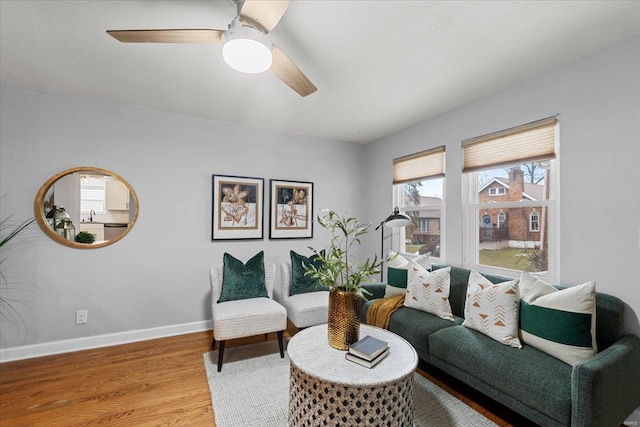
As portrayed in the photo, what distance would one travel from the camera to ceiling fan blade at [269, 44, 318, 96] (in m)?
1.58

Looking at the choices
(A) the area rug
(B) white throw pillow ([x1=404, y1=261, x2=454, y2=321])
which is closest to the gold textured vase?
(A) the area rug

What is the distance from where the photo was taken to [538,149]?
2.30 meters

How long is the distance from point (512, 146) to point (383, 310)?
1880mm

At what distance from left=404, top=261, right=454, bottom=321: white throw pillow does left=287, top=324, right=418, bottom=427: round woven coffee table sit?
37.9 inches

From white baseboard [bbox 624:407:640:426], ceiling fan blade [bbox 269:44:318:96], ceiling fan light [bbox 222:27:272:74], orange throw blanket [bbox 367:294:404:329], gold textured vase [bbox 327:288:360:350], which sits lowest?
white baseboard [bbox 624:407:640:426]

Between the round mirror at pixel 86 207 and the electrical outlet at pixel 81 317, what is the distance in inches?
25.3

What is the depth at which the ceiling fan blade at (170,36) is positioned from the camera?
55.2 inches

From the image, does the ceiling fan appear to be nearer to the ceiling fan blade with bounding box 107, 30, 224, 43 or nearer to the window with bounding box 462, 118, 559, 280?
the ceiling fan blade with bounding box 107, 30, 224, 43

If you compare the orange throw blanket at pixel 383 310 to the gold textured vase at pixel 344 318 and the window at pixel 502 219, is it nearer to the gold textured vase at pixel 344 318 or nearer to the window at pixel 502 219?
the gold textured vase at pixel 344 318

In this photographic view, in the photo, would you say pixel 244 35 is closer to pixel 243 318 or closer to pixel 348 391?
pixel 348 391

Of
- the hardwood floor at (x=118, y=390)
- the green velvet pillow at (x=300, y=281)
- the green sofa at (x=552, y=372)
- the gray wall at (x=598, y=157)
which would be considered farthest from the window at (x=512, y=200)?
the green velvet pillow at (x=300, y=281)

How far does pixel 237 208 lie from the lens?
11.5 ft

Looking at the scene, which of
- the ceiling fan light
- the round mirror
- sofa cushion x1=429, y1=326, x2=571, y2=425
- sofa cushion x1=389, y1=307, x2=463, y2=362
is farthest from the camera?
the round mirror

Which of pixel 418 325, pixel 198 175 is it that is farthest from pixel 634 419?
pixel 198 175
